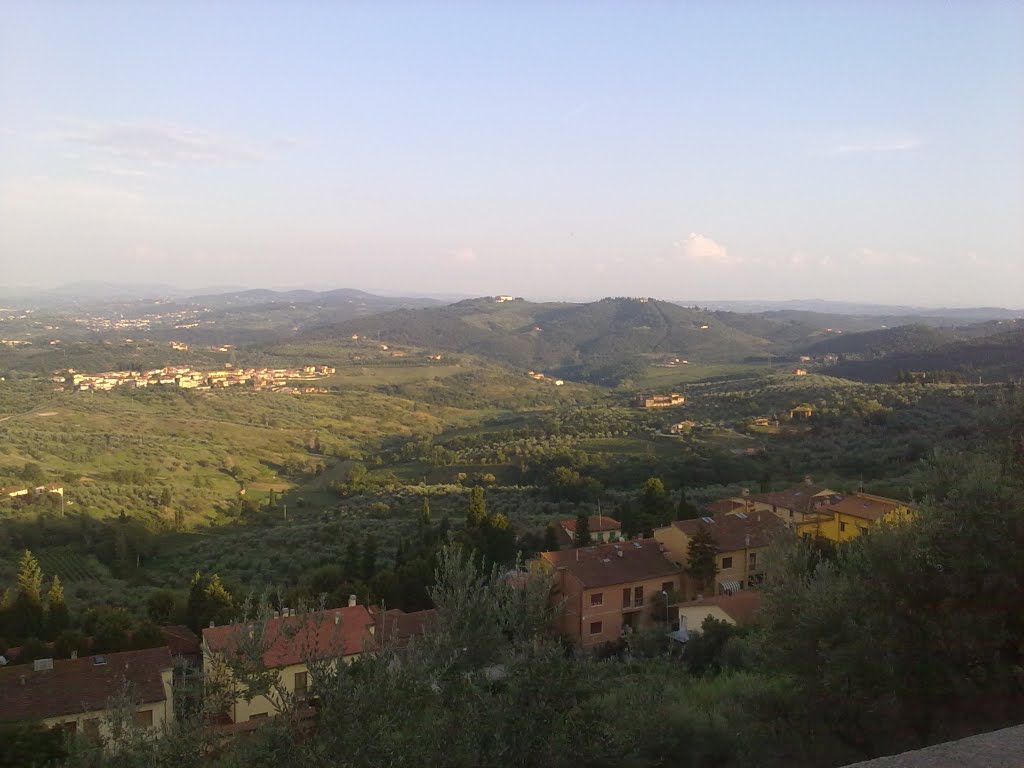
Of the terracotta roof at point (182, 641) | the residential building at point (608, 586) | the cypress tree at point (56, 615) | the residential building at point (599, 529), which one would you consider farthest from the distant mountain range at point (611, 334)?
the cypress tree at point (56, 615)

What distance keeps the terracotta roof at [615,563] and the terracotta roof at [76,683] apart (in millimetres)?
9822

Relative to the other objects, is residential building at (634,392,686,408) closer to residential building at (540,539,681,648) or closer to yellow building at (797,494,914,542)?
yellow building at (797,494,914,542)

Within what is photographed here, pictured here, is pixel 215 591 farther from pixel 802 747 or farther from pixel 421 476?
pixel 421 476

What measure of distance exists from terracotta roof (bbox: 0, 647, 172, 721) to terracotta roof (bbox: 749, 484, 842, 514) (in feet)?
68.0

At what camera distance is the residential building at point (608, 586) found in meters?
18.9

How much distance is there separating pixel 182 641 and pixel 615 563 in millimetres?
11375

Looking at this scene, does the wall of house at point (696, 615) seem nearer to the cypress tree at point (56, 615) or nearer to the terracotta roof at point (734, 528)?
the terracotta roof at point (734, 528)

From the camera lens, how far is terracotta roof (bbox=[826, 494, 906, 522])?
22391 millimetres

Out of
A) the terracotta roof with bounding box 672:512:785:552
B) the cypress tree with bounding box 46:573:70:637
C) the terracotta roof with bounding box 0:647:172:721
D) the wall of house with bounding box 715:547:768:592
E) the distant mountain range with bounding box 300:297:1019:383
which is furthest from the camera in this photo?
the distant mountain range with bounding box 300:297:1019:383

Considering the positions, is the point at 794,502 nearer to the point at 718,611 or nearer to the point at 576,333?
the point at 718,611

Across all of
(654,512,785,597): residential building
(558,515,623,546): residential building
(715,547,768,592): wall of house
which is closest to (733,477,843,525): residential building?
(654,512,785,597): residential building

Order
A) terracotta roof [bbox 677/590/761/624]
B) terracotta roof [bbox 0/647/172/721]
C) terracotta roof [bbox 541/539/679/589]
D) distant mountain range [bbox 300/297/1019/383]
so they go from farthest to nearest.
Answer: distant mountain range [bbox 300/297/1019/383] → terracotta roof [bbox 541/539/679/589] → terracotta roof [bbox 677/590/761/624] → terracotta roof [bbox 0/647/172/721]

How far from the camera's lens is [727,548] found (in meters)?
21.5

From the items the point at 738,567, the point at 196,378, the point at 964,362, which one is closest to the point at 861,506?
the point at 738,567
